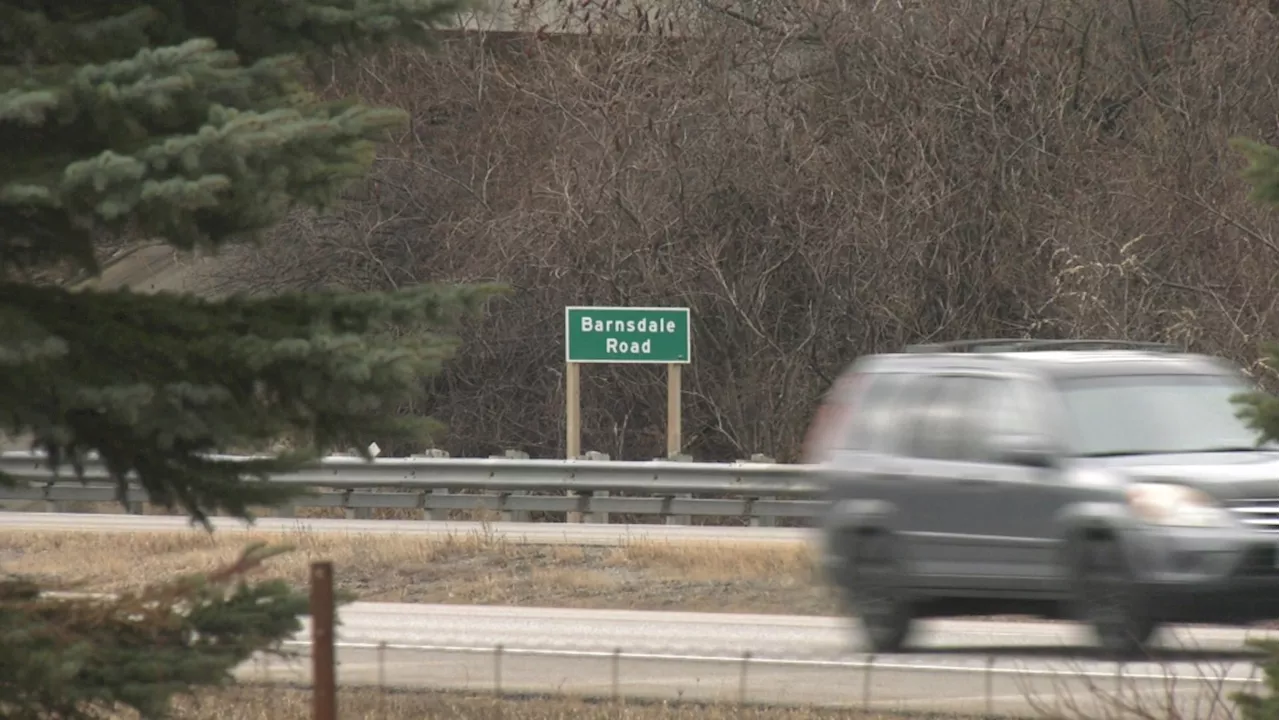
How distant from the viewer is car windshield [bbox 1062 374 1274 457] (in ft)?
33.3

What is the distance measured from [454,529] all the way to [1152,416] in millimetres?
10959

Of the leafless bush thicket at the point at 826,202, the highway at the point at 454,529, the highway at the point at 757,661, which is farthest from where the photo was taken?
the leafless bush thicket at the point at 826,202

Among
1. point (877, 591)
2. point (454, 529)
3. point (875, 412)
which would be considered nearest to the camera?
point (877, 591)

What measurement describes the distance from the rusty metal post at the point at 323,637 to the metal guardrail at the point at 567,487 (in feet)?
50.2

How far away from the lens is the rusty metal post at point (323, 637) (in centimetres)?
490

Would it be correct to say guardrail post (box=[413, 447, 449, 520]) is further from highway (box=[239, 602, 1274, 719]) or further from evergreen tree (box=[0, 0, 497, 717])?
evergreen tree (box=[0, 0, 497, 717])

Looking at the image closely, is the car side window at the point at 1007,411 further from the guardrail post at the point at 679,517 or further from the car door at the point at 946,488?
the guardrail post at the point at 679,517

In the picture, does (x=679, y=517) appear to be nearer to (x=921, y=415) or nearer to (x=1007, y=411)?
(x=921, y=415)

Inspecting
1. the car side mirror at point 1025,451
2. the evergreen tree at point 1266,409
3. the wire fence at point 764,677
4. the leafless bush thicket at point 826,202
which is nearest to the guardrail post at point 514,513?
the leafless bush thicket at point 826,202

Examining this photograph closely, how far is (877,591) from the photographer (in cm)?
1114

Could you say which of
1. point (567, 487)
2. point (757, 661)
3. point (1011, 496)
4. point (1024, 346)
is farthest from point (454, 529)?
point (1011, 496)

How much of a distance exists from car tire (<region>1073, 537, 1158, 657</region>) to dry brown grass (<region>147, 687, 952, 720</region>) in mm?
1248

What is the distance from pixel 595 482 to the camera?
836 inches

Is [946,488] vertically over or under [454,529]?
over
